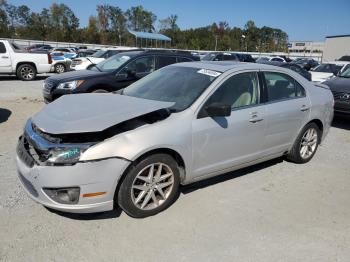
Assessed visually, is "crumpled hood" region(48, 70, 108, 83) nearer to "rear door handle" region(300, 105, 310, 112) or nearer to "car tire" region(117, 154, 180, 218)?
"rear door handle" region(300, 105, 310, 112)

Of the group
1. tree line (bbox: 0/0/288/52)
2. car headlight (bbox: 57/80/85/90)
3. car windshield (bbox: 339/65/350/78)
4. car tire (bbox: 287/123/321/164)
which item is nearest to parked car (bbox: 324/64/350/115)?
car windshield (bbox: 339/65/350/78)

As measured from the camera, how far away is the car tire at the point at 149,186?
11.2 ft

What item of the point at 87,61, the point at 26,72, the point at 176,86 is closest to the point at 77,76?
the point at 176,86

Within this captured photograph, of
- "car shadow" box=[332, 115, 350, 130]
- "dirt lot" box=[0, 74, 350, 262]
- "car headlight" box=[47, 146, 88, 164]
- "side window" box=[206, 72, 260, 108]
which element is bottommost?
"dirt lot" box=[0, 74, 350, 262]

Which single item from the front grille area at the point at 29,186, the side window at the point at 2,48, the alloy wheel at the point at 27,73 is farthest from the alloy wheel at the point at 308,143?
the alloy wheel at the point at 27,73

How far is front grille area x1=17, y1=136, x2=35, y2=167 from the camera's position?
3.31 m

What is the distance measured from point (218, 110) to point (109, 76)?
193 inches

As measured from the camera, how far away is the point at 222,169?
4.21 metres

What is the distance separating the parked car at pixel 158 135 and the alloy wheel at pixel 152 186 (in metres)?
0.01

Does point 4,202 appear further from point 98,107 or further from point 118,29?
point 118,29

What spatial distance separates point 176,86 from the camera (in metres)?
4.37

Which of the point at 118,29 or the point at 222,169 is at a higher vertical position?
the point at 118,29

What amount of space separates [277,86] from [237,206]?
189 cm

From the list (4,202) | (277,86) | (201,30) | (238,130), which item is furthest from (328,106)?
(201,30)
